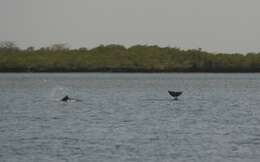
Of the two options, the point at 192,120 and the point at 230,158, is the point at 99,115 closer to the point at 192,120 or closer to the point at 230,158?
the point at 192,120

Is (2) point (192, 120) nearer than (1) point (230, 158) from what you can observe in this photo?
No

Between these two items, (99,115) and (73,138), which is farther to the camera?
(99,115)

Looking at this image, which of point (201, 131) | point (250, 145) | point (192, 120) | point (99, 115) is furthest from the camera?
point (99, 115)

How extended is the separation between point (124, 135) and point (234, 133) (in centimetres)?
558

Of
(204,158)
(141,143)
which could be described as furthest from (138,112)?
(204,158)

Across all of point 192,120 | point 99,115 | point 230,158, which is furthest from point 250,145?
point 99,115

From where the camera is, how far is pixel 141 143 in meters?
42.3

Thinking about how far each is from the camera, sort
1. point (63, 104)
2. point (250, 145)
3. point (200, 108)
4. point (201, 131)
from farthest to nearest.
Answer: point (63, 104) < point (200, 108) < point (201, 131) < point (250, 145)

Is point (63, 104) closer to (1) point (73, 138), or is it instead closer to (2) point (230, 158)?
(1) point (73, 138)

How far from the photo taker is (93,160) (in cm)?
3697

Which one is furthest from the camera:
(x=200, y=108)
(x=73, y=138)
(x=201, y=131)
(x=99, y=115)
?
(x=200, y=108)

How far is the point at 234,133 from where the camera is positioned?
154ft

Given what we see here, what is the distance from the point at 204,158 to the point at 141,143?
538 centimetres

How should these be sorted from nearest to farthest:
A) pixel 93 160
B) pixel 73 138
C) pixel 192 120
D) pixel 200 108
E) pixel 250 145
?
pixel 93 160
pixel 250 145
pixel 73 138
pixel 192 120
pixel 200 108
